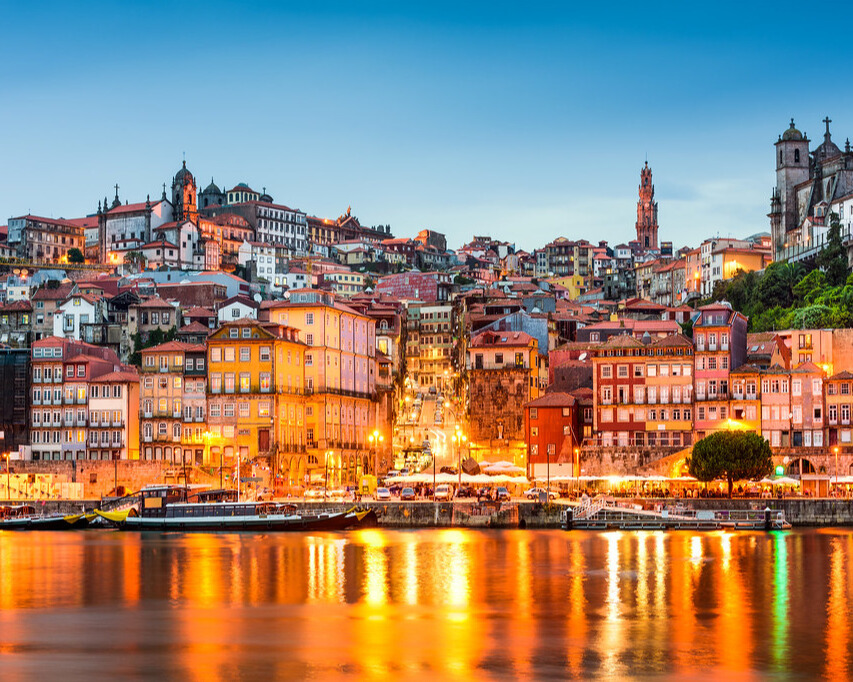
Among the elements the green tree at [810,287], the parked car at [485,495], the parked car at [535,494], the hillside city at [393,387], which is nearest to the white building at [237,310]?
the hillside city at [393,387]

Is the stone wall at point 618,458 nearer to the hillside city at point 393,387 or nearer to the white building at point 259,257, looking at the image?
the hillside city at point 393,387

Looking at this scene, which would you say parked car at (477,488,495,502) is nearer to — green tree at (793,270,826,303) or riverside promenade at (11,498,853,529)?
riverside promenade at (11,498,853,529)

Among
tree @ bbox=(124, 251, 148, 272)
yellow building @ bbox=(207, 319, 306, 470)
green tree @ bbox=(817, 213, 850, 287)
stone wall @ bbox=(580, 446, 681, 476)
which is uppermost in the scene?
tree @ bbox=(124, 251, 148, 272)

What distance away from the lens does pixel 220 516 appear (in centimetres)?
8038

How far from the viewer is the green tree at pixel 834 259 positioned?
126 meters

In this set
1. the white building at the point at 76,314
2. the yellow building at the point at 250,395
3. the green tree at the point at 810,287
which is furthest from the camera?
the white building at the point at 76,314

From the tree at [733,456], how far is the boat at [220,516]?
64.5 ft

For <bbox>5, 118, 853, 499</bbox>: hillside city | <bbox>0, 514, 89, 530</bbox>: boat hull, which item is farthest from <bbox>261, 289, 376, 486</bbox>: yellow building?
<bbox>0, 514, 89, 530</bbox>: boat hull

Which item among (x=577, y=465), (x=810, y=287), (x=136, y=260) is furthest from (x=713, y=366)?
(x=136, y=260)

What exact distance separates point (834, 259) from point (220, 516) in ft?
230

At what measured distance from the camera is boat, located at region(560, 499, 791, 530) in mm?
77938

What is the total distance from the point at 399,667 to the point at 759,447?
48334 millimetres

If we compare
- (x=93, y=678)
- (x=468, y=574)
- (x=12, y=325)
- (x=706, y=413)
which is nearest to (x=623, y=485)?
(x=706, y=413)

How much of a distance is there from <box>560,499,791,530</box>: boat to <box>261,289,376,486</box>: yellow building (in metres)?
22.8
